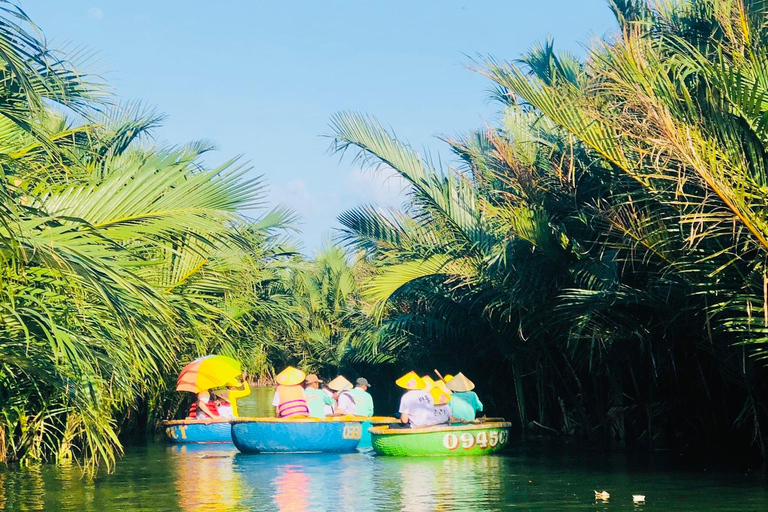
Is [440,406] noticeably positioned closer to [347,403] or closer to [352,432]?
[352,432]

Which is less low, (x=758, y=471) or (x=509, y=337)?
(x=509, y=337)

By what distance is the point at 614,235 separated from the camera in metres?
12.3

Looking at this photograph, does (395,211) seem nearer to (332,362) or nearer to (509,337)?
(509,337)

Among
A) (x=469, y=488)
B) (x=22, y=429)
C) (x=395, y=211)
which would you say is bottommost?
(x=469, y=488)

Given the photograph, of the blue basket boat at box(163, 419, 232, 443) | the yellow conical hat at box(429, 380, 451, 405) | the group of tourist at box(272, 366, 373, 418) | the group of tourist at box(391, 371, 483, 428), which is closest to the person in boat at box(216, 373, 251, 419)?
the blue basket boat at box(163, 419, 232, 443)

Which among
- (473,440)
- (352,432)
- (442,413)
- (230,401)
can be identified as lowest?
(473,440)

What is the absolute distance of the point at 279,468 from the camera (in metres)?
14.7

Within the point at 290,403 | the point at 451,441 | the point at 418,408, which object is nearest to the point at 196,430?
the point at 290,403

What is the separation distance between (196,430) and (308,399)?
121 inches

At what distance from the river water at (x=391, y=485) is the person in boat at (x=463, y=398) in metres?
1.27

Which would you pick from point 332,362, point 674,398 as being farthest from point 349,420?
point 332,362

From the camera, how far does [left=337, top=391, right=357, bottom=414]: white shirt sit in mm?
19328

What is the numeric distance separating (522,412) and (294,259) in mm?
7723

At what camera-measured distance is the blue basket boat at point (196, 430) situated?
766 inches
